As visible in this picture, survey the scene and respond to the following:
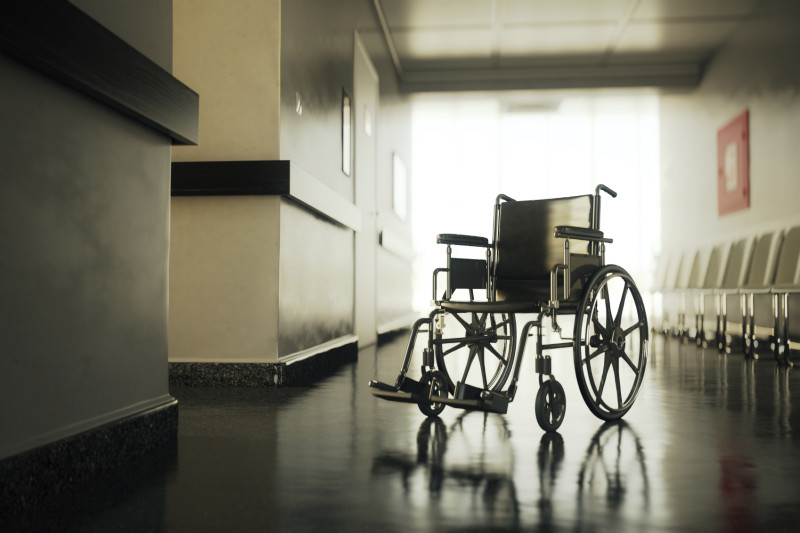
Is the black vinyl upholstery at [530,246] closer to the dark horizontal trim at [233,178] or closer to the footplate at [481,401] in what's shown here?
the footplate at [481,401]

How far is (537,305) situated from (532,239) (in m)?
0.49

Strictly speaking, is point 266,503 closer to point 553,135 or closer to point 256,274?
point 256,274

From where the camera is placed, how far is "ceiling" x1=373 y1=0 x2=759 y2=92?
6871mm

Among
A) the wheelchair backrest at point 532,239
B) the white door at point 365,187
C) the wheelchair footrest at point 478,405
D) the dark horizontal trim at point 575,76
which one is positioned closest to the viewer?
the wheelchair footrest at point 478,405

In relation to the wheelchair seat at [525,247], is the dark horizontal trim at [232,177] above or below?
above

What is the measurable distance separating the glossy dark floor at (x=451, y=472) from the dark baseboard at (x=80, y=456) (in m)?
0.05

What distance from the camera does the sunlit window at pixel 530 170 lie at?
11.0m

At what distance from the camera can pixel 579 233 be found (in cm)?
244

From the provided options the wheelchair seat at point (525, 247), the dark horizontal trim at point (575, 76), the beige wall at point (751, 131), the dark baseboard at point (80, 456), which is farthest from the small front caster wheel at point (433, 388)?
the dark horizontal trim at point (575, 76)

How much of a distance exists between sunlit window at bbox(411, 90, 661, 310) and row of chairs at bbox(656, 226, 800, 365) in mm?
2532

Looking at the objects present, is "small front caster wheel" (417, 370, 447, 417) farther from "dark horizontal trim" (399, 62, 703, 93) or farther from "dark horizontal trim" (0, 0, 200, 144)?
"dark horizontal trim" (399, 62, 703, 93)

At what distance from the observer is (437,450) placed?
2.04 meters

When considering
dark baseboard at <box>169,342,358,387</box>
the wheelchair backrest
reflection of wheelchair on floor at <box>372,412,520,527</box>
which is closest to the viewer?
reflection of wheelchair on floor at <box>372,412,520,527</box>

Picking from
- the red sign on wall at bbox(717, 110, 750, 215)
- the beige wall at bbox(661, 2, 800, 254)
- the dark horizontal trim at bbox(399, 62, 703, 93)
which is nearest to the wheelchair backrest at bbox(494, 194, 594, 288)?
the beige wall at bbox(661, 2, 800, 254)
